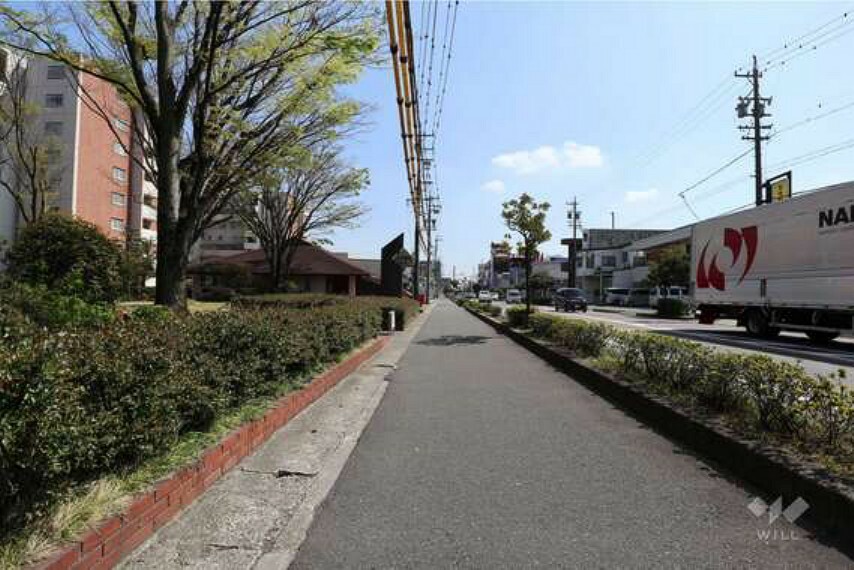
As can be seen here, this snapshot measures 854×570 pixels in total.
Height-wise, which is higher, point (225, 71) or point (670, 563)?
point (225, 71)

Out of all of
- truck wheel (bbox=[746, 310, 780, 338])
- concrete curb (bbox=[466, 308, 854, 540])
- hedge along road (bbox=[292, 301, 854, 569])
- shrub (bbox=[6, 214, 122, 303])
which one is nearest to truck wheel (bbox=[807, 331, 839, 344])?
truck wheel (bbox=[746, 310, 780, 338])

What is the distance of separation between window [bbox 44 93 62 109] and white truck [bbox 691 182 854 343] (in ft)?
160

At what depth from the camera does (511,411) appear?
748 centimetres

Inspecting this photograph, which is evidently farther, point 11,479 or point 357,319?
point 357,319

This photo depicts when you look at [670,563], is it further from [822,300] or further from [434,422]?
[822,300]

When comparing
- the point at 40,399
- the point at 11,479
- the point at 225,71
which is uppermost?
the point at 225,71

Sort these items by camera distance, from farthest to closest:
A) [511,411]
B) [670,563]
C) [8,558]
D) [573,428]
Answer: [511,411]
[573,428]
[670,563]
[8,558]

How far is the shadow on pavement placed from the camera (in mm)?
16953

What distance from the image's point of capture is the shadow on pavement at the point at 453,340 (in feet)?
55.6

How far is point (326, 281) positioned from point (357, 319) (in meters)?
36.3

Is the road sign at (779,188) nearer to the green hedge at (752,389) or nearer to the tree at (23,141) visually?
the green hedge at (752,389)

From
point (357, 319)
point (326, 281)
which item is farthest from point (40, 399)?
point (326, 281)

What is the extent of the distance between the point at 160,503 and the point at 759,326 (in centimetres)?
2031

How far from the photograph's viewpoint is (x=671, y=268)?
1891 inches
